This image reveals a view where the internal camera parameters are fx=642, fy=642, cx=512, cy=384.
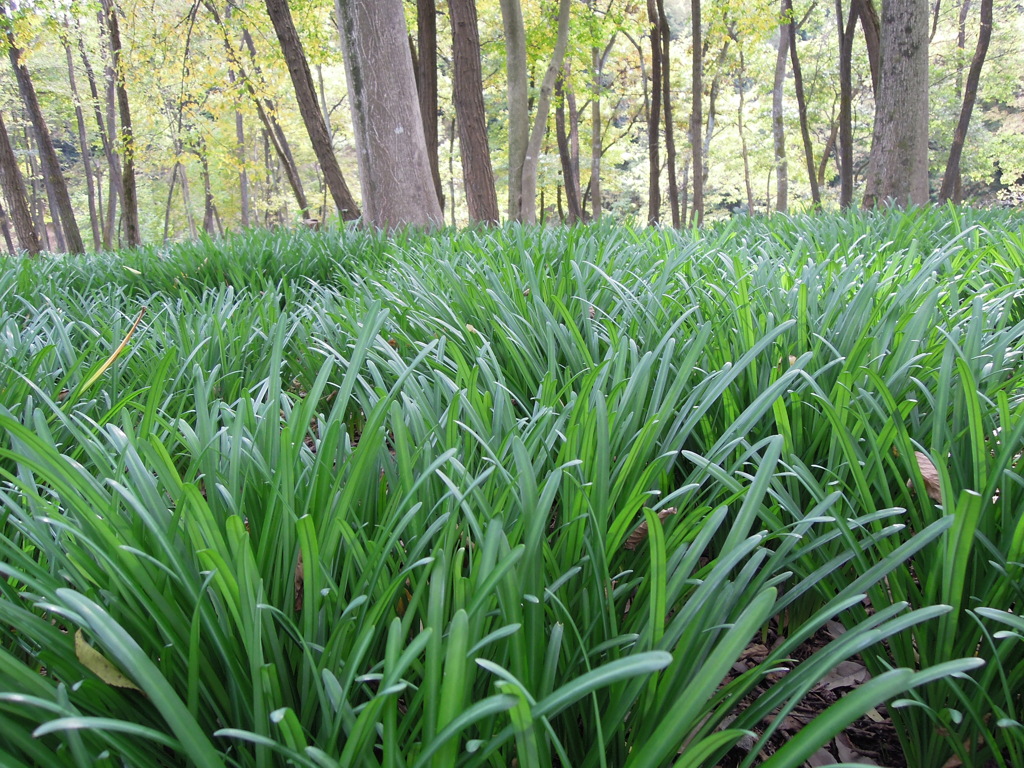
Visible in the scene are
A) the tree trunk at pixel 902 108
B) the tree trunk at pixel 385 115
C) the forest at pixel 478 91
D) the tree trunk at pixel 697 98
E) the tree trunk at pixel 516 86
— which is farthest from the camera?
the tree trunk at pixel 697 98

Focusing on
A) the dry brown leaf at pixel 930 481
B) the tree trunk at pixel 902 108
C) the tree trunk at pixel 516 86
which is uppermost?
the tree trunk at pixel 516 86

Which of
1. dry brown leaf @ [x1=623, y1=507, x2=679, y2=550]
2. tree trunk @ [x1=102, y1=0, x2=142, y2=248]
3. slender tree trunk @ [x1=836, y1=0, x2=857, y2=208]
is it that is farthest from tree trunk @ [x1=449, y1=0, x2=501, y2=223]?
tree trunk @ [x1=102, y1=0, x2=142, y2=248]

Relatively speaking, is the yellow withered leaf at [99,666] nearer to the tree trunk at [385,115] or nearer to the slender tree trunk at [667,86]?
the tree trunk at [385,115]

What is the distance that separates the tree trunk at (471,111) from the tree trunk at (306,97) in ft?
5.07

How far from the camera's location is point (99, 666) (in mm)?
684

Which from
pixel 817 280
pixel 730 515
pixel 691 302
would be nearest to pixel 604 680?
pixel 730 515

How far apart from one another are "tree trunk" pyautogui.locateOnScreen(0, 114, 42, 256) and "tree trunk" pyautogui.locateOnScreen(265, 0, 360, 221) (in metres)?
4.03

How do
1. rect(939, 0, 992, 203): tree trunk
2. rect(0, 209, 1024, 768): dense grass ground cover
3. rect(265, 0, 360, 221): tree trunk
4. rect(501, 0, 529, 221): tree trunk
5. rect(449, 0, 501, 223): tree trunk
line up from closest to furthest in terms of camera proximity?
rect(0, 209, 1024, 768): dense grass ground cover, rect(265, 0, 360, 221): tree trunk, rect(449, 0, 501, 223): tree trunk, rect(501, 0, 529, 221): tree trunk, rect(939, 0, 992, 203): tree trunk

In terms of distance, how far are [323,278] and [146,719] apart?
3418 millimetres

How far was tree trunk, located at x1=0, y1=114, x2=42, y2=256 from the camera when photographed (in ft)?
28.4

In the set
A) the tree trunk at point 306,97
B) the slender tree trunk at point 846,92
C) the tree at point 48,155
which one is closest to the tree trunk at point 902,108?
the slender tree trunk at point 846,92

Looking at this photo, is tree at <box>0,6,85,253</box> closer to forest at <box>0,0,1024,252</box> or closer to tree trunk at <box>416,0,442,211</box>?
forest at <box>0,0,1024,252</box>

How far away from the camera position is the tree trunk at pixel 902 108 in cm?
533

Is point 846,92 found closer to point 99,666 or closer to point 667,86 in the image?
point 667,86
